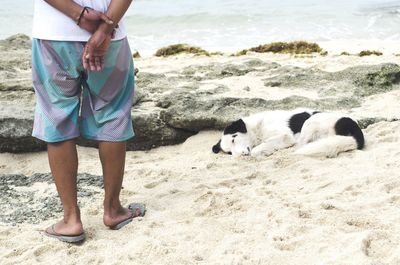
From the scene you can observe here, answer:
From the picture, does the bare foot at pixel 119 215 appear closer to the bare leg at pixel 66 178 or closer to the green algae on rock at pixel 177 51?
the bare leg at pixel 66 178

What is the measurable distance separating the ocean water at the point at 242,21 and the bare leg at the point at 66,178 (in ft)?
34.0

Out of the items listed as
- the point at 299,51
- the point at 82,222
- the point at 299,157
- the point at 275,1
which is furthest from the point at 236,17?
the point at 82,222

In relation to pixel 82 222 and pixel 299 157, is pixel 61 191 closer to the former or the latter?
pixel 82 222

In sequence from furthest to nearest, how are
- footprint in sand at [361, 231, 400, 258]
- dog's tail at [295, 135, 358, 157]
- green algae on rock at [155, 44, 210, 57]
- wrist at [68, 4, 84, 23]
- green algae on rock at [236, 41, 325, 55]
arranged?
green algae on rock at [155, 44, 210, 57] → green algae on rock at [236, 41, 325, 55] → dog's tail at [295, 135, 358, 157] → wrist at [68, 4, 84, 23] → footprint in sand at [361, 231, 400, 258]

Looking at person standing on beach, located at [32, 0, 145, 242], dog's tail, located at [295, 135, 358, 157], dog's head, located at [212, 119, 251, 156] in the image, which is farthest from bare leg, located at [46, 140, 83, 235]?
dog's tail, located at [295, 135, 358, 157]

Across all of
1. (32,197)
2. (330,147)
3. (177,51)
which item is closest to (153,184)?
(32,197)

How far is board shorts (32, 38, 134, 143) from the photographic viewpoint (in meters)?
3.24

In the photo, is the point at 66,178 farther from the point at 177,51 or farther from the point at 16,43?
the point at 177,51

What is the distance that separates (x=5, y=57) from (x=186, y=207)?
496 centimetres

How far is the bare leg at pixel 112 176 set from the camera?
3491 mm

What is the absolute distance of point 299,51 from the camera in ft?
32.0

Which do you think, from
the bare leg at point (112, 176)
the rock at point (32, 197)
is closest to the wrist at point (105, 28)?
→ the bare leg at point (112, 176)

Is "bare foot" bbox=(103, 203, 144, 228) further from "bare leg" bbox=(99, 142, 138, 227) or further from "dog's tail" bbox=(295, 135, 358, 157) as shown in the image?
"dog's tail" bbox=(295, 135, 358, 157)

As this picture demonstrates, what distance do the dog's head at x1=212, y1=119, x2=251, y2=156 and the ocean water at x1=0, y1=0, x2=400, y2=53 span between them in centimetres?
855
